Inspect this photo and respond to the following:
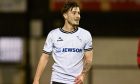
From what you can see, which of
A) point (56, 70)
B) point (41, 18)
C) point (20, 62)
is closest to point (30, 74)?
point (20, 62)

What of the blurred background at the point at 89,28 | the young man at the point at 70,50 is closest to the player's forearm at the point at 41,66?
the young man at the point at 70,50

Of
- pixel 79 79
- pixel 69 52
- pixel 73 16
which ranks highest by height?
pixel 73 16

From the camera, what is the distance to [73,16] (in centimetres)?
682

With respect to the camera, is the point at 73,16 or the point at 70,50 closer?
the point at 70,50

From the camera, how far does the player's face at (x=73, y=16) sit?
680 centimetres

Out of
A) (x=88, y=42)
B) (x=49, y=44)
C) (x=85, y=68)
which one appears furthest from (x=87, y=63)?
(x=49, y=44)

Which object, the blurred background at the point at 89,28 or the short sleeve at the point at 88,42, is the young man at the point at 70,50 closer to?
the short sleeve at the point at 88,42

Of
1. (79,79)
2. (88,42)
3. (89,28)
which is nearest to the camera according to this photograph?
(79,79)

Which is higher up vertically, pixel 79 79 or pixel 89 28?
pixel 89 28

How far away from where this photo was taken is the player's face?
22.3 feet

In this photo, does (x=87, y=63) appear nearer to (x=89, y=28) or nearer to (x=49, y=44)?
(x=49, y=44)

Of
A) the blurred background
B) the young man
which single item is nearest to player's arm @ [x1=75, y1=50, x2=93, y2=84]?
the young man

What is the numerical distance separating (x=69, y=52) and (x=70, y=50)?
26mm

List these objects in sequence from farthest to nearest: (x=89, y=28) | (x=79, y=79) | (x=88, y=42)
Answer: (x=89, y=28)
(x=88, y=42)
(x=79, y=79)
